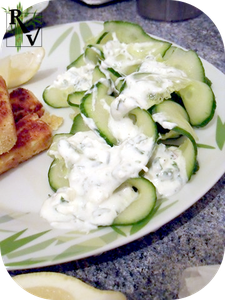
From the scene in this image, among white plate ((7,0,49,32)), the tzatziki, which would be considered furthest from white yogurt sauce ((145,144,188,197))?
white plate ((7,0,49,32))

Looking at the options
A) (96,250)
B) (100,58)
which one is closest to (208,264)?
(96,250)

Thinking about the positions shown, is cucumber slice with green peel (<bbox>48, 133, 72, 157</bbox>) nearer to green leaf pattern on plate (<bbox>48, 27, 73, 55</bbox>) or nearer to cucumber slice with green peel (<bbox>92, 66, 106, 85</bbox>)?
cucumber slice with green peel (<bbox>92, 66, 106, 85</bbox>)

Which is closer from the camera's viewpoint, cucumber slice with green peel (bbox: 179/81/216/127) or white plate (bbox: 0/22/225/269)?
white plate (bbox: 0/22/225/269)

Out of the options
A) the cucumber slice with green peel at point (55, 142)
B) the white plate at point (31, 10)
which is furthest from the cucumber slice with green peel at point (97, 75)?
the white plate at point (31, 10)

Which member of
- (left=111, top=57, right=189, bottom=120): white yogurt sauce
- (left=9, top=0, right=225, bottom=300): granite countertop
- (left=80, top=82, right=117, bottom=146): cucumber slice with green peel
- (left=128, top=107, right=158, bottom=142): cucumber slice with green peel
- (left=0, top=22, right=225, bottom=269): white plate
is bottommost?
(left=9, top=0, right=225, bottom=300): granite countertop

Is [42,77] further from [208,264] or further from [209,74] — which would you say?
[208,264]

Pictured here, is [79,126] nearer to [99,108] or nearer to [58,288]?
[99,108]

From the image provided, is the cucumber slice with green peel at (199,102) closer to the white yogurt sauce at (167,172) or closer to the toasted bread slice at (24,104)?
the white yogurt sauce at (167,172)
